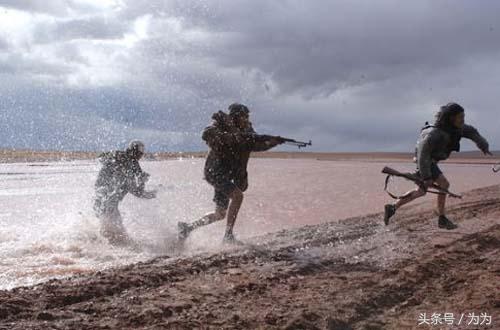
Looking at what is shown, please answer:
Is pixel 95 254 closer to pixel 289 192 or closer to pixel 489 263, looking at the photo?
pixel 489 263

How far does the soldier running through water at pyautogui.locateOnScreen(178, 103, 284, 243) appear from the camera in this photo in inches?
300

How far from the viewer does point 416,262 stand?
5.68m

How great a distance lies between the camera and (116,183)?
8672 millimetres

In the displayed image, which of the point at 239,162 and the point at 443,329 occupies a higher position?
the point at 239,162

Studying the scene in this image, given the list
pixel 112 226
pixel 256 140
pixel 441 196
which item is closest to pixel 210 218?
pixel 256 140

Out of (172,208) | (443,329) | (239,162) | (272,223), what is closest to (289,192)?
(172,208)

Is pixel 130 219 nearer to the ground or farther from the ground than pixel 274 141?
nearer to the ground

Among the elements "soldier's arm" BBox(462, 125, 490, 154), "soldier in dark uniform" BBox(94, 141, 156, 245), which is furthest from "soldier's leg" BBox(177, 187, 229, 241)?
"soldier's arm" BBox(462, 125, 490, 154)

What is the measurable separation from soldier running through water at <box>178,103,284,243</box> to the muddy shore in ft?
3.15

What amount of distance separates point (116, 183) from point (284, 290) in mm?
4563

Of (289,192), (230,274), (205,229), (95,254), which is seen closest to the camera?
(230,274)

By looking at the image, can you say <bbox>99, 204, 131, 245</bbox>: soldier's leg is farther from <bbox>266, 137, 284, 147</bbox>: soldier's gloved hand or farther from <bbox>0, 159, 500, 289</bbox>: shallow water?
<bbox>266, 137, 284, 147</bbox>: soldier's gloved hand

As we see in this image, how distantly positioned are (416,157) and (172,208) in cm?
620

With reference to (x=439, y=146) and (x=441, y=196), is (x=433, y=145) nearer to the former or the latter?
(x=439, y=146)
